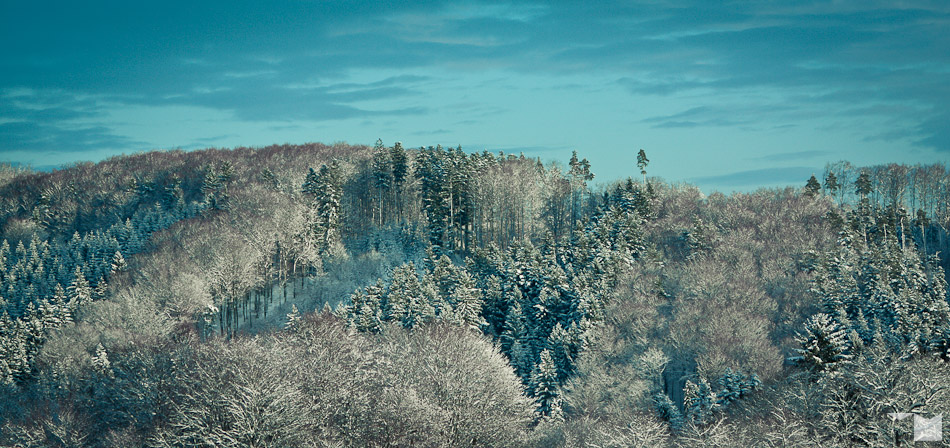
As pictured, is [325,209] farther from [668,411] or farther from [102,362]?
[668,411]

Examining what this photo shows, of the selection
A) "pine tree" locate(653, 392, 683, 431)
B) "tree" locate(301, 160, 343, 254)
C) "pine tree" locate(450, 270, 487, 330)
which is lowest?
"pine tree" locate(653, 392, 683, 431)

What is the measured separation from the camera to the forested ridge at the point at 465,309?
178ft

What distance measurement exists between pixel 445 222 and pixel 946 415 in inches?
3368

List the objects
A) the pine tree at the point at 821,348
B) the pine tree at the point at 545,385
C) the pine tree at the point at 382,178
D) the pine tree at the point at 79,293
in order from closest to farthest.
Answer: the pine tree at the point at 821,348, the pine tree at the point at 545,385, the pine tree at the point at 79,293, the pine tree at the point at 382,178

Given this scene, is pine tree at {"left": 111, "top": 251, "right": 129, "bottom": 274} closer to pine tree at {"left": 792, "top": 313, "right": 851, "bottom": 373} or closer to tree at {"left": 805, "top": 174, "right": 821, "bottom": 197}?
pine tree at {"left": 792, "top": 313, "right": 851, "bottom": 373}

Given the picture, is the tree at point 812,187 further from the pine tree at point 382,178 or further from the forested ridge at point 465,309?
the pine tree at point 382,178

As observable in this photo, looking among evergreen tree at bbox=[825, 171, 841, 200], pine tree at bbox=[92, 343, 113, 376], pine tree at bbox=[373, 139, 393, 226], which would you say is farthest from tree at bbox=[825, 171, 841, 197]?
pine tree at bbox=[92, 343, 113, 376]

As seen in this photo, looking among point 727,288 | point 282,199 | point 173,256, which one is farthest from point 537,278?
point 173,256

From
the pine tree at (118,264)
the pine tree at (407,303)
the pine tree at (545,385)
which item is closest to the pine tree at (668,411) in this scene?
the pine tree at (545,385)

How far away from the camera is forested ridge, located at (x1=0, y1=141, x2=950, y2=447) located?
5412 centimetres

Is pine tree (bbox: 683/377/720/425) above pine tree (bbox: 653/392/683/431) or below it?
above

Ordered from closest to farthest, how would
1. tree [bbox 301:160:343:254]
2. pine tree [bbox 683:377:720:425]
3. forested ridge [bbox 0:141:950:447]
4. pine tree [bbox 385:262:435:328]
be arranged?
forested ridge [bbox 0:141:950:447] → pine tree [bbox 683:377:720:425] → pine tree [bbox 385:262:435:328] → tree [bbox 301:160:343:254]

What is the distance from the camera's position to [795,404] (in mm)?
56906

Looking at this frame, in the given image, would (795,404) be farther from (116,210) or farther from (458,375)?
(116,210)
